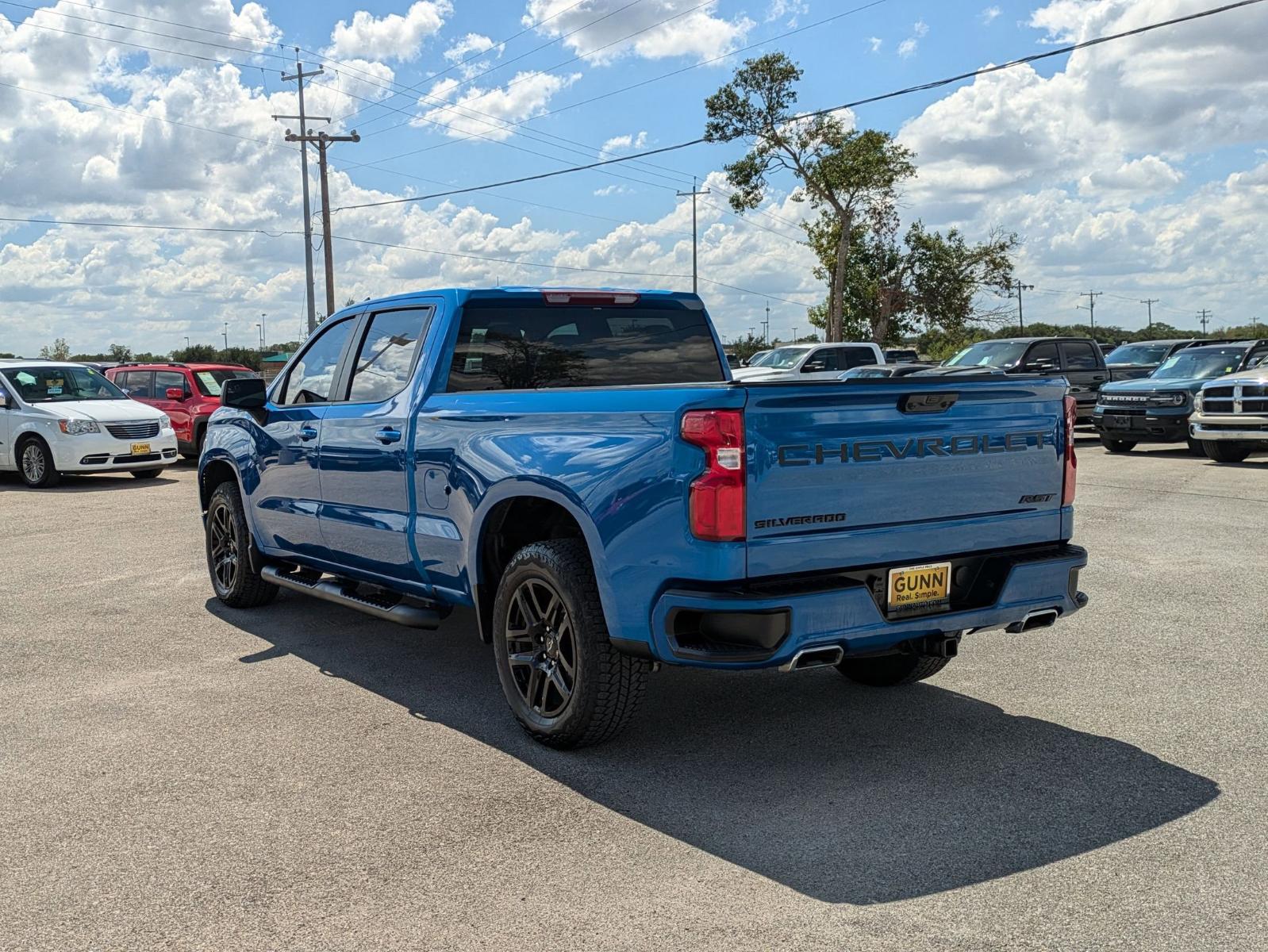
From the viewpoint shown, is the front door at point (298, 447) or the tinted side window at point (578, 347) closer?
the tinted side window at point (578, 347)

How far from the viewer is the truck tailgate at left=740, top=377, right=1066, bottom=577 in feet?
13.5

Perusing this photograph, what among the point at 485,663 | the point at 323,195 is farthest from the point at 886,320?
the point at 485,663

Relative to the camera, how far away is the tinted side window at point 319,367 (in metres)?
6.67

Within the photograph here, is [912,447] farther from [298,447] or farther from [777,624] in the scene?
[298,447]

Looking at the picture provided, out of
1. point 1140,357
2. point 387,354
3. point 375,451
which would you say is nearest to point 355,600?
point 375,451

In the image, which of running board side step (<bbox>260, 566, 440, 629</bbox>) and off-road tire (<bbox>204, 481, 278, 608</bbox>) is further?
off-road tire (<bbox>204, 481, 278, 608</bbox>)

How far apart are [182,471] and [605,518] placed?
55.6 feet

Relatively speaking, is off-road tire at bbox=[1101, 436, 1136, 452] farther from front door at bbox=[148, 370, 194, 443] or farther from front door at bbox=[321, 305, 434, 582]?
front door at bbox=[321, 305, 434, 582]

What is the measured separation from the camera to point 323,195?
43.6 metres

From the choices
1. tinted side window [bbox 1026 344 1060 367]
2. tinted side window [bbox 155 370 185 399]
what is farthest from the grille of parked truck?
tinted side window [bbox 155 370 185 399]

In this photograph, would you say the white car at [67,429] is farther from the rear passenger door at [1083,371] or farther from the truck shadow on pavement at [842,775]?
the rear passenger door at [1083,371]

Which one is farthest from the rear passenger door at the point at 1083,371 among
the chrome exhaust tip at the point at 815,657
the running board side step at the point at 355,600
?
the chrome exhaust tip at the point at 815,657

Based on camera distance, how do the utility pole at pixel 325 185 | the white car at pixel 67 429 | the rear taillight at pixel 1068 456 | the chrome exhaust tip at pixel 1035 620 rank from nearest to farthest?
the chrome exhaust tip at pixel 1035 620, the rear taillight at pixel 1068 456, the white car at pixel 67 429, the utility pole at pixel 325 185

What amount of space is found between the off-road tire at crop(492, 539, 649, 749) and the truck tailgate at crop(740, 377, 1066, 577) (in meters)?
0.77
